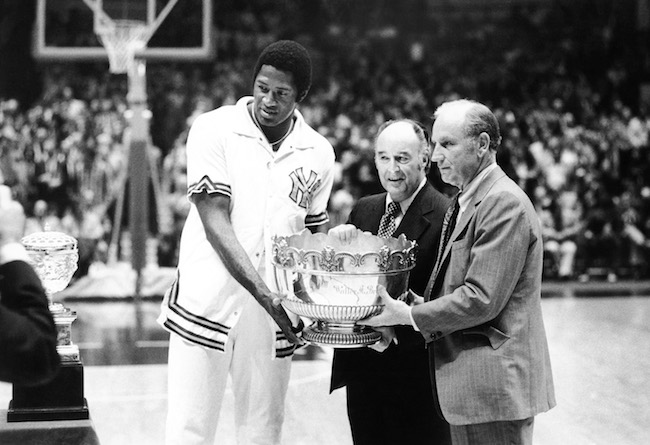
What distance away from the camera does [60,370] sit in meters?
3.69

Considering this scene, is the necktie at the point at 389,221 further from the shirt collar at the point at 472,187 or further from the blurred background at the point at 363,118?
the blurred background at the point at 363,118

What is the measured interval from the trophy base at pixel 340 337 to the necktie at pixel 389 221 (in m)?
0.38

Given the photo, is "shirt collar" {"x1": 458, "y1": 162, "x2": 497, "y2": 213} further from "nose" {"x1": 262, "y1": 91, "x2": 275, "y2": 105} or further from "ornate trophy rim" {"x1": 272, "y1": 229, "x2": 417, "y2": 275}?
"nose" {"x1": 262, "y1": 91, "x2": 275, "y2": 105}

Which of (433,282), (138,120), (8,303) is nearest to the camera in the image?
(8,303)

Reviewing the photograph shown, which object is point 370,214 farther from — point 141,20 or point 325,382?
point 141,20

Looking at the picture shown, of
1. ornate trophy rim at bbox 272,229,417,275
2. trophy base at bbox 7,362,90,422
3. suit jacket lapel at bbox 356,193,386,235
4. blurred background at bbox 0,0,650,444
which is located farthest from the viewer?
blurred background at bbox 0,0,650,444

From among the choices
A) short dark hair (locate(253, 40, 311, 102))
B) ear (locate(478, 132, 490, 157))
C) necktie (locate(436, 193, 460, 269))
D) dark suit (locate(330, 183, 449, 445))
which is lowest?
dark suit (locate(330, 183, 449, 445))

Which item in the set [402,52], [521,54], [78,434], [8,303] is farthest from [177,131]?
[8,303]

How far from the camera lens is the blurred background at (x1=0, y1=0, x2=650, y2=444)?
9.67 m

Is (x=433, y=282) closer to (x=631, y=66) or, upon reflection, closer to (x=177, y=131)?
(x=177, y=131)

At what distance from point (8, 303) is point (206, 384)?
1.06m

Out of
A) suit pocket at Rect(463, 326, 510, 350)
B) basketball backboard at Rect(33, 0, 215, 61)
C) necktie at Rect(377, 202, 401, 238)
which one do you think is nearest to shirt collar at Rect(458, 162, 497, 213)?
suit pocket at Rect(463, 326, 510, 350)

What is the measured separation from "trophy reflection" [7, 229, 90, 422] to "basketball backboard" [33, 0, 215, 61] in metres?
6.43

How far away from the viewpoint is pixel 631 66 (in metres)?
16.2
